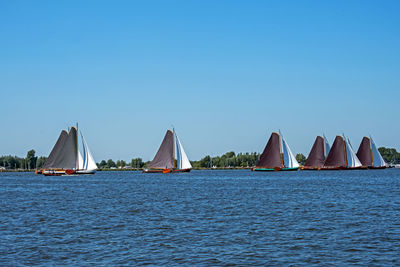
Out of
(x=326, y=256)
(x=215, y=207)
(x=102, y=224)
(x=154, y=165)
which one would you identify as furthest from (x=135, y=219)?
(x=154, y=165)

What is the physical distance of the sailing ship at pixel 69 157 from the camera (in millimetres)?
121812

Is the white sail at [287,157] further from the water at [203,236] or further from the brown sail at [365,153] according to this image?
the water at [203,236]

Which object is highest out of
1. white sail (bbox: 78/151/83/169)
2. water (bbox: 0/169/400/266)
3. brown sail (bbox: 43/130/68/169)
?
brown sail (bbox: 43/130/68/169)

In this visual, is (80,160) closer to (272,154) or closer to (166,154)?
(166,154)

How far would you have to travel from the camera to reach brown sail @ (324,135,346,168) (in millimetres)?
162000

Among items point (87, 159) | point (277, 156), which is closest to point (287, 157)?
point (277, 156)

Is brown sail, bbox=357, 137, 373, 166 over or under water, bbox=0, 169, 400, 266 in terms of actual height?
over

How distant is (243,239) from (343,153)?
478 ft

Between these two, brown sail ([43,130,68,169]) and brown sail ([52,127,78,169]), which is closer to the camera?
brown sail ([52,127,78,169])

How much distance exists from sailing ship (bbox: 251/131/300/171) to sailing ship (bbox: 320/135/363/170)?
16680mm

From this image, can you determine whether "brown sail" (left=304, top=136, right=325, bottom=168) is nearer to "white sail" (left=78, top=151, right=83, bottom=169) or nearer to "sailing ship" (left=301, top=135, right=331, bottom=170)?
"sailing ship" (left=301, top=135, right=331, bottom=170)

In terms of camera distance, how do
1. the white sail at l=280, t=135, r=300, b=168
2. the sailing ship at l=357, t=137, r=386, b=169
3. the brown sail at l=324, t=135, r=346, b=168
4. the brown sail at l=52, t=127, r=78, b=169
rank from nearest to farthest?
1. the brown sail at l=52, t=127, r=78, b=169
2. the white sail at l=280, t=135, r=300, b=168
3. the brown sail at l=324, t=135, r=346, b=168
4. the sailing ship at l=357, t=137, r=386, b=169

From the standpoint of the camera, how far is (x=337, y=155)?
164 meters

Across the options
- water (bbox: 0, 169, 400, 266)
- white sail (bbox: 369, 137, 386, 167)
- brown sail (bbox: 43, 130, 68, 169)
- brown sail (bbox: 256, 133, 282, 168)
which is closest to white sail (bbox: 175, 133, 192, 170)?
brown sail (bbox: 256, 133, 282, 168)
